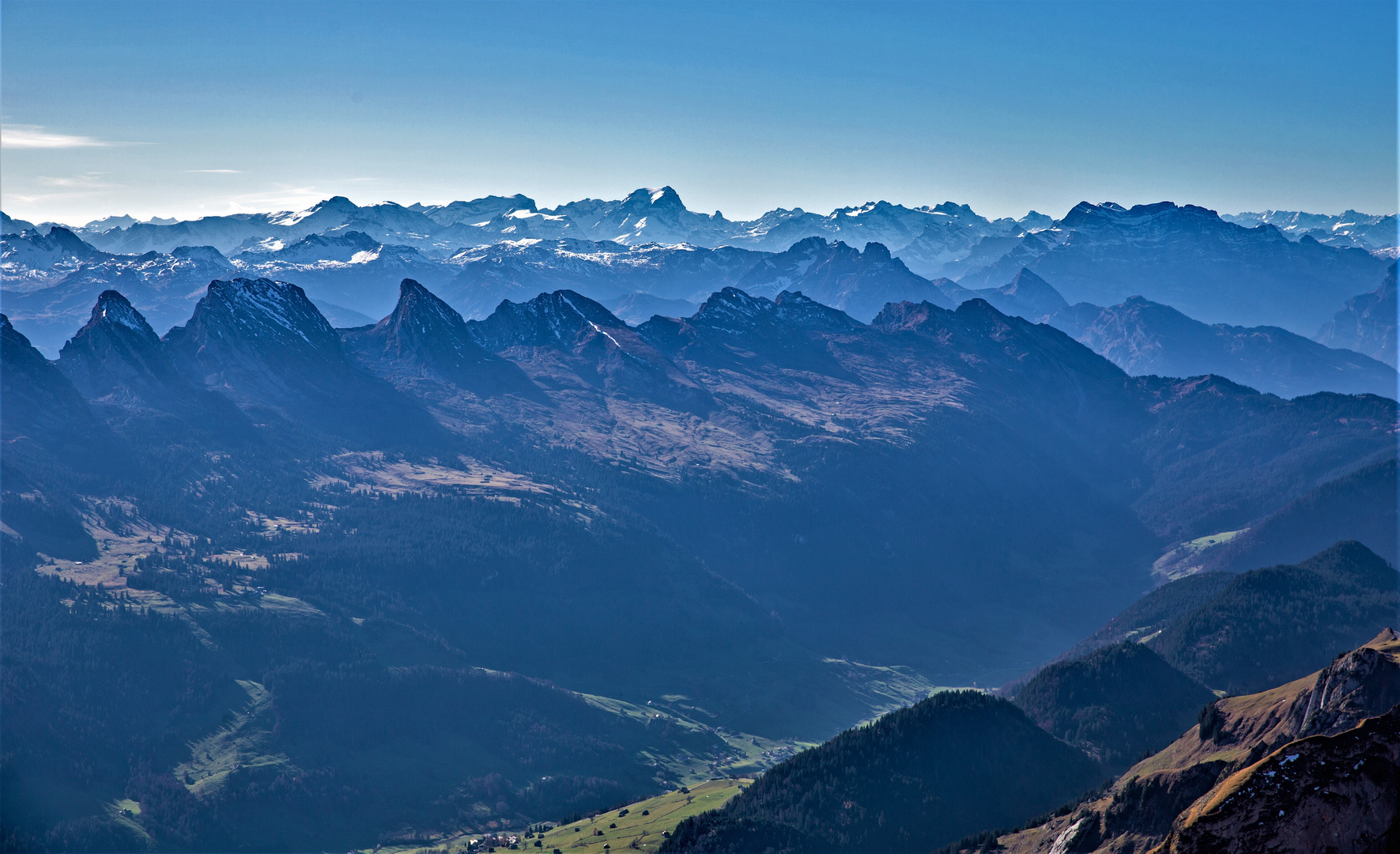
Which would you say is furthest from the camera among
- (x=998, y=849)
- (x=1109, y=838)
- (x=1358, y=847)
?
(x=998, y=849)

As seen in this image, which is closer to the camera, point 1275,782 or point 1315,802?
point 1315,802

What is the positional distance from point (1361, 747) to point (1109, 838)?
6517 cm

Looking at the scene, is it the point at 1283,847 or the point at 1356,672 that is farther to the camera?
the point at 1356,672

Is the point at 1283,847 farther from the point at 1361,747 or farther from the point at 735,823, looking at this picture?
the point at 735,823

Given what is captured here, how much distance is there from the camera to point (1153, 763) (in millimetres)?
180625

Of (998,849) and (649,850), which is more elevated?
(998,849)

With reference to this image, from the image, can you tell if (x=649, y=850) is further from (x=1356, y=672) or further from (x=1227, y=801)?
(x=1227, y=801)

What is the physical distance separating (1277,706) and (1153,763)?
27.8 m

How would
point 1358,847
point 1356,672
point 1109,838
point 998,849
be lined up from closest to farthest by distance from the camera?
point 1358,847
point 1109,838
point 1356,672
point 998,849

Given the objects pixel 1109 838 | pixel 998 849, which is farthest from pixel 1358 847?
pixel 998 849

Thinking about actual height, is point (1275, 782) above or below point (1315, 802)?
above

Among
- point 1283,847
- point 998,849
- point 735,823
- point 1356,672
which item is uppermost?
point 1283,847

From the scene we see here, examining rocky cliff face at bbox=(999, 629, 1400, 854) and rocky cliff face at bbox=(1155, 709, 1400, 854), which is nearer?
rocky cliff face at bbox=(1155, 709, 1400, 854)

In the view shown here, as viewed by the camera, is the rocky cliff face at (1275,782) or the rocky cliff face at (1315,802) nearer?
the rocky cliff face at (1315,802)
